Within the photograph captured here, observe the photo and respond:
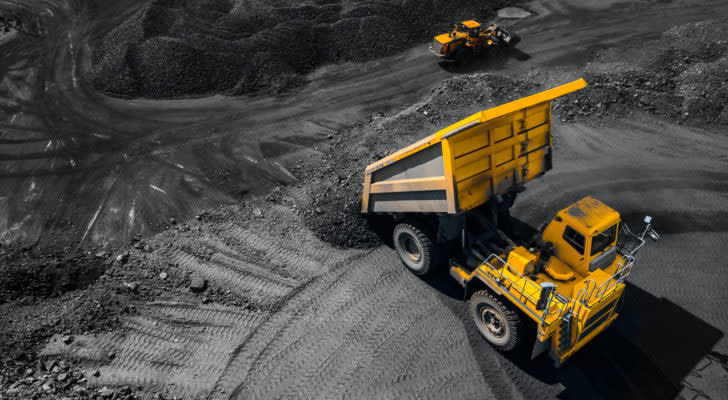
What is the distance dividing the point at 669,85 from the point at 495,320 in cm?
1215

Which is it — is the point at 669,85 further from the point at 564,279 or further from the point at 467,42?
the point at 564,279

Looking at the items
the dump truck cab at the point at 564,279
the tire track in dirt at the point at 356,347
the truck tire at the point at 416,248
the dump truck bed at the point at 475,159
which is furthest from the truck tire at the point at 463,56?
the dump truck cab at the point at 564,279

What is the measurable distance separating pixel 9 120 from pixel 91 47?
564 cm

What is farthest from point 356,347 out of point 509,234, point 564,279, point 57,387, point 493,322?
point 57,387

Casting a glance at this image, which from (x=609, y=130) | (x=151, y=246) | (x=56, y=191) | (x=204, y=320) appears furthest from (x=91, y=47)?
(x=609, y=130)

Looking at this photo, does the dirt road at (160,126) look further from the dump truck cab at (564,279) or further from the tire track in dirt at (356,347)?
the dump truck cab at (564,279)

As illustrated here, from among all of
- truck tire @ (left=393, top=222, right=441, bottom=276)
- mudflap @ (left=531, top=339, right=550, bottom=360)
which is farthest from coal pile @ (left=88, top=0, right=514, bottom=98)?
mudflap @ (left=531, top=339, right=550, bottom=360)

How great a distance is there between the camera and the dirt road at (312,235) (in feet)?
26.1

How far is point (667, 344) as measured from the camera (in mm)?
8375

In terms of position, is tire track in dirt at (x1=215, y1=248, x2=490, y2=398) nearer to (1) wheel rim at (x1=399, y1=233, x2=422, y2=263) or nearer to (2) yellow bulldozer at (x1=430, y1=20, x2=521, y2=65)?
(1) wheel rim at (x1=399, y1=233, x2=422, y2=263)

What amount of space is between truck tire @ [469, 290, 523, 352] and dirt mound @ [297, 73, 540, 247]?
120 inches

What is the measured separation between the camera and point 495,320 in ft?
26.6

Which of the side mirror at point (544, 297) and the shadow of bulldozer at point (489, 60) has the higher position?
the shadow of bulldozer at point (489, 60)

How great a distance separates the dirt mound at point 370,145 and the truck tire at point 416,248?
2.99 ft
